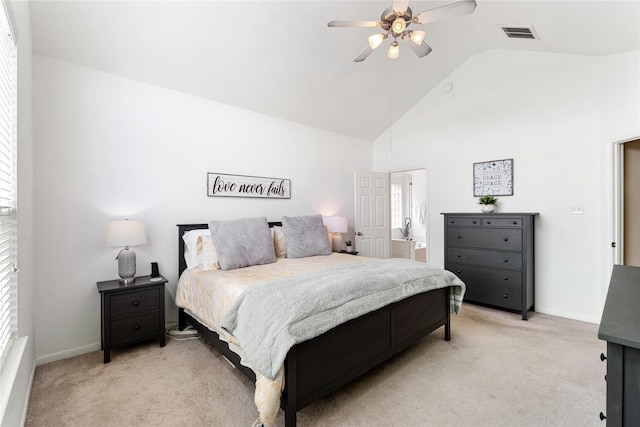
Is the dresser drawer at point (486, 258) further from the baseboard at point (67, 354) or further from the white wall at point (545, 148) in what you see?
the baseboard at point (67, 354)

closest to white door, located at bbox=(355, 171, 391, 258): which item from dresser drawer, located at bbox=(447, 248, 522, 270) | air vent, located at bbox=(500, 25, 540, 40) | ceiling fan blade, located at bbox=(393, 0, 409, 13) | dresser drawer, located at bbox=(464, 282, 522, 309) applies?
dresser drawer, located at bbox=(447, 248, 522, 270)

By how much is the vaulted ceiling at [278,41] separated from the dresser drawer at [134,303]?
6.97ft

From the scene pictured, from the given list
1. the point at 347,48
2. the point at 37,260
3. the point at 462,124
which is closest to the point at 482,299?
the point at 462,124

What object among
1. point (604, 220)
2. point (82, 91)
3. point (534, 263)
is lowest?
point (534, 263)

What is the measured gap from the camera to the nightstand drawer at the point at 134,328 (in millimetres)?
2607

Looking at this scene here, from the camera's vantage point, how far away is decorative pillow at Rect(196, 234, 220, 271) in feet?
9.57

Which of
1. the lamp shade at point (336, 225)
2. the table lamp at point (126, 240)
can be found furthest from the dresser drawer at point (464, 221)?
the table lamp at point (126, 240)

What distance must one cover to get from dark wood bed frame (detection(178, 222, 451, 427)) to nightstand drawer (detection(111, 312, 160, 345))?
0.37 metres

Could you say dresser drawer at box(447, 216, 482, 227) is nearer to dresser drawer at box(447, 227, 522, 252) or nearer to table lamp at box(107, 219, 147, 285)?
dresser drawer at box(447, 227, 522, 252)

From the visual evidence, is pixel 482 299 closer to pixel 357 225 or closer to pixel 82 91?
pixel 357 225

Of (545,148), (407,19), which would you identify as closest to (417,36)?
(407,19)

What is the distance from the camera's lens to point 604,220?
10.6 feet

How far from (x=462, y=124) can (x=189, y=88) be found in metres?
3.67

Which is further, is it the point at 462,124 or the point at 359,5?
the point at 462,124
